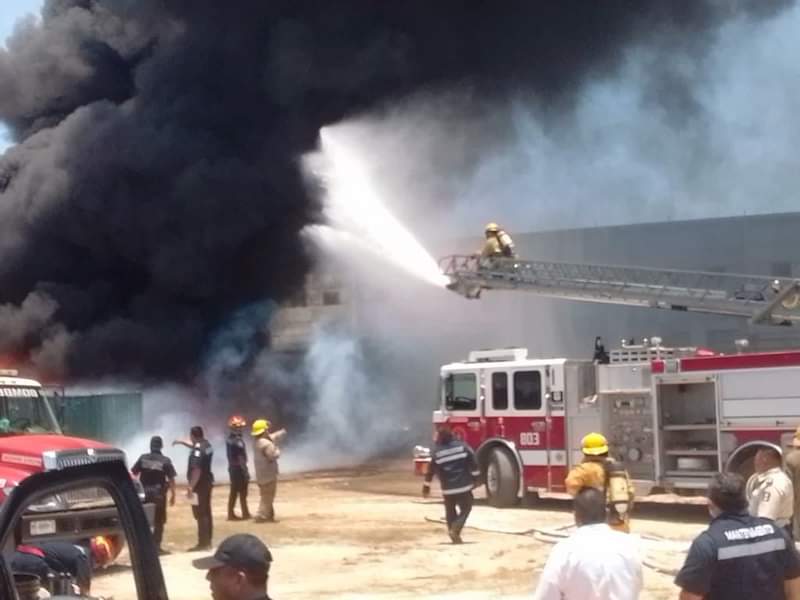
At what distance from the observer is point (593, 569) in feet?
15.8

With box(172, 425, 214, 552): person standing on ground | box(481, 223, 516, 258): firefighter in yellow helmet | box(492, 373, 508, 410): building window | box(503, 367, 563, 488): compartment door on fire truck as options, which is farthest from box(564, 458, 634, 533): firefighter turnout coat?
box(481, 223, 516, 258): firefighter in yellow helmet

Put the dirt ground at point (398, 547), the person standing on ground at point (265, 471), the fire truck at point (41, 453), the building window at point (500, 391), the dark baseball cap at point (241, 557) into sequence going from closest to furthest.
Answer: the dark baseball cap at point (241, 557), the fire truck at point (41, 453), the dirt ground at point (398, 547), the person standing on ground at point (265, 471), the building window at point (500, 391)

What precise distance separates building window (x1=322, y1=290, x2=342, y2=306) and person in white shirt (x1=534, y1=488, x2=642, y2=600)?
33470mm

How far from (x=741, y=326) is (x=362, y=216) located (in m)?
12.1

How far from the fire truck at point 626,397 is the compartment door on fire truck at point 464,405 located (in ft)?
0.07

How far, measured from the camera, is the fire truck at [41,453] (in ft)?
15.4

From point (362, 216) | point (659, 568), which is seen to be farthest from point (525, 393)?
point (362, 216)

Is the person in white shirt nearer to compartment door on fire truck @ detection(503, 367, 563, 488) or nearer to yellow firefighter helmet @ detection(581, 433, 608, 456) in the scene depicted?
yellow firefighter helmet @ detection(581, 433, 608, 456)

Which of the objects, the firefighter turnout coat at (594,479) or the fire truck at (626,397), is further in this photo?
the fire truck at (626,397)

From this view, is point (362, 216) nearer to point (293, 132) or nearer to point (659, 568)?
point (293, 132)

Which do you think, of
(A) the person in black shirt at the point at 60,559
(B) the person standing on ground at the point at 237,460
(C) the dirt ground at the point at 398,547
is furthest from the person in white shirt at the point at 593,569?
(B) the person standing on ground at the point at 237,460

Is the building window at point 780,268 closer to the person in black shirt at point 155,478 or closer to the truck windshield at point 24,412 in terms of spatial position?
the person in black shirt at point 155,478

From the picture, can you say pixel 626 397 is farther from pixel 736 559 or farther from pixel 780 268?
pixel 780 268

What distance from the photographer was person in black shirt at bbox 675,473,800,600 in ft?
16.3
